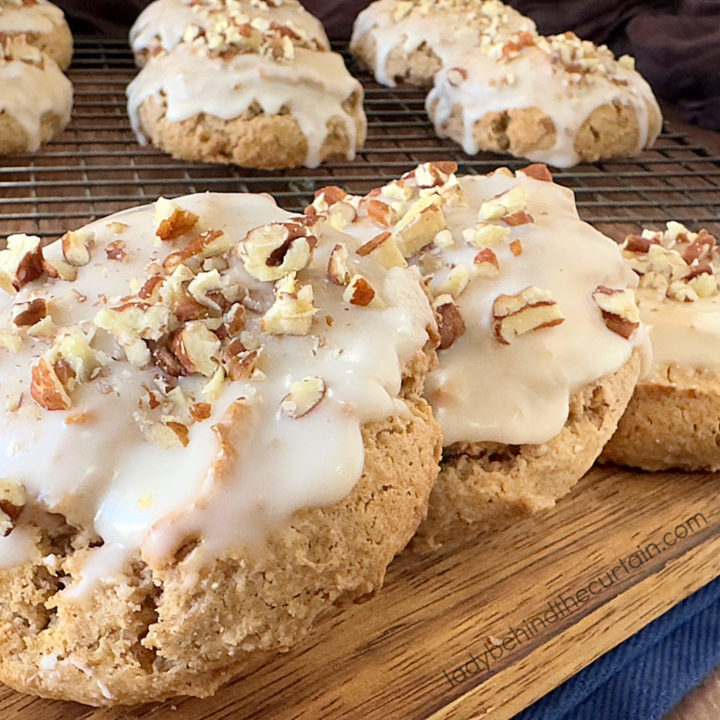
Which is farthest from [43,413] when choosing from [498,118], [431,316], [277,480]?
[498,118]

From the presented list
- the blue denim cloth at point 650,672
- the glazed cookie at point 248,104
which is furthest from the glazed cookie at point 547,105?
the blue denim cloth at point 650,672

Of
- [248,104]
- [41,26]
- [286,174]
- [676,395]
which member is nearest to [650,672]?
[676,395]

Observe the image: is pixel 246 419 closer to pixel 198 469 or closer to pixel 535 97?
pixel 198 469

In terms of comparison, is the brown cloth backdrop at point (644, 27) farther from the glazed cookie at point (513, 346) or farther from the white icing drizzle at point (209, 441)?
the white icing drizzle at point (209, 441)

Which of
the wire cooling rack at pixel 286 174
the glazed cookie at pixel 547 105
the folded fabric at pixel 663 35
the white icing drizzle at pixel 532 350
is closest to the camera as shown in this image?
the white icing drizzle at pixel 532 350

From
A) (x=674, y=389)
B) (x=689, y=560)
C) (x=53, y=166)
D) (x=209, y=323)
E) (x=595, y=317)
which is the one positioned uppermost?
(x=209, y=323)

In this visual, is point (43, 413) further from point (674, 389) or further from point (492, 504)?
point (674, 389)
